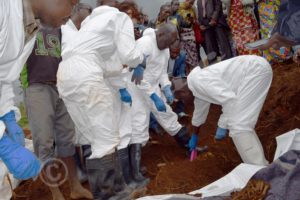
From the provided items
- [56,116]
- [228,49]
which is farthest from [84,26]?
[228,49]

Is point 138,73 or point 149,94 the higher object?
point 138,73

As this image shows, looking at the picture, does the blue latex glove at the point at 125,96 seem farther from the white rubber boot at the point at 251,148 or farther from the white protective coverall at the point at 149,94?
the white rubber boot at the point at 251,148

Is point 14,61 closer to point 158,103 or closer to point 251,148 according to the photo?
point 251,148

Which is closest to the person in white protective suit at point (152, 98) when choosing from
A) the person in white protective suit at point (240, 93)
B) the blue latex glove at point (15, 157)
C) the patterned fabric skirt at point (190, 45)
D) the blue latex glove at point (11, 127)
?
the person in white protective suit at point (240, 93)

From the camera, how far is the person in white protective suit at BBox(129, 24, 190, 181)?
347 cm

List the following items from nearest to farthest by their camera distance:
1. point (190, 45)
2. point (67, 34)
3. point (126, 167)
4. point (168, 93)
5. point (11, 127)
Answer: point (11, 127)
point (67, 34)
point (126, 167)
point (168, 93)
point (190, 45)

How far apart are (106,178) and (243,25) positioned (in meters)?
3.27

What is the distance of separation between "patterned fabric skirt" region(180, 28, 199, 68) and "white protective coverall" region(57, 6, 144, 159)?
3.50 m

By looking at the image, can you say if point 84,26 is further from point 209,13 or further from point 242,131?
point 209,13

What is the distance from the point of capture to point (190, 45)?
6441 mm

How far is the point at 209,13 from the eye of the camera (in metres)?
6.11

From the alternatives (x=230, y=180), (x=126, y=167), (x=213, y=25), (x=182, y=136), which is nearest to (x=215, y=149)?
(x=182, y=136)

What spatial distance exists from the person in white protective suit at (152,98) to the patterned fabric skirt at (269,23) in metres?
1.34

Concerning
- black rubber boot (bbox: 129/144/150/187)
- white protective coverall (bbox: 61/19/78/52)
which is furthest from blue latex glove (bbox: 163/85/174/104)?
white protective coverall (bbox: 61/19/78/52)
